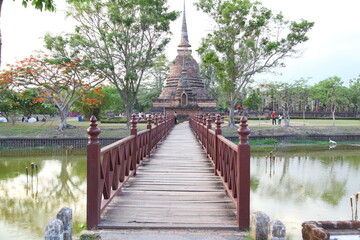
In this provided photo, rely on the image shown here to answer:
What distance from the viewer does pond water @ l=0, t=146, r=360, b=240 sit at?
24.3 feet

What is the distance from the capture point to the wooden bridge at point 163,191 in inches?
146

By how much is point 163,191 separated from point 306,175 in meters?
8.67

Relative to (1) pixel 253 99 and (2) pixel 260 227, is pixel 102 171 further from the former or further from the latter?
(1) pixel 253 99

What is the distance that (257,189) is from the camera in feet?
33.1

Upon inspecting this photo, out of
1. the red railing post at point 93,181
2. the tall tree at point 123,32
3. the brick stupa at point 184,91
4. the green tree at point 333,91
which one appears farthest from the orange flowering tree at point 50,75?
the green tree at point 333,91

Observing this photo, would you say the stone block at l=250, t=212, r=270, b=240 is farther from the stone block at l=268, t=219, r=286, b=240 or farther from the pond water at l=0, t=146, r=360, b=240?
the pond water at l=0, t=146, r=360, b=240

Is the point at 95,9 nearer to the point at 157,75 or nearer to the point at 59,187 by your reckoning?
the point at 59,187

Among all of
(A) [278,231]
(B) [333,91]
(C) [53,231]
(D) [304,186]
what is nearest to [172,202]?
(A) [278,231]

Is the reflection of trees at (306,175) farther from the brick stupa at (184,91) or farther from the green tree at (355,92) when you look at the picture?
the green tree at (355,92)

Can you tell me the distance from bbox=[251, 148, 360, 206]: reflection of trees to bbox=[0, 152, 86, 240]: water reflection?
579 centimetres

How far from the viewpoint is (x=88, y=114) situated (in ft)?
125

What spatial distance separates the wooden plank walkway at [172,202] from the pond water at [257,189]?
6.12ft

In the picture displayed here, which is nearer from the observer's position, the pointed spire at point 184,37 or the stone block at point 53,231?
the stone block at point 53,231

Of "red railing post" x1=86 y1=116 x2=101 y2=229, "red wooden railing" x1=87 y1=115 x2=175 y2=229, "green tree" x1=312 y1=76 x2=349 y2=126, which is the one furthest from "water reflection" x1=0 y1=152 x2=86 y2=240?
"green tree" x1=312 y1=76 x2=349 y2=126
